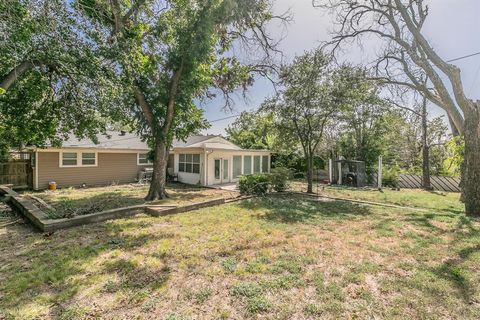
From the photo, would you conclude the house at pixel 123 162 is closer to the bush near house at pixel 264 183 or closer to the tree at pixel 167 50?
the tree at pixel 167 50

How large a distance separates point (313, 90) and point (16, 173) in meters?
15.6

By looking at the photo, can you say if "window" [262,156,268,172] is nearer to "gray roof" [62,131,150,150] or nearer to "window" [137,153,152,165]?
"window" [137,153,152,165]

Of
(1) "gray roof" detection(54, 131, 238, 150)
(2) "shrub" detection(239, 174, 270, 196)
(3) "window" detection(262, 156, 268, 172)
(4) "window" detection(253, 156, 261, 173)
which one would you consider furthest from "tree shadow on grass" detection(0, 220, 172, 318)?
(3) "window" detection(262, 156, 268, 172)

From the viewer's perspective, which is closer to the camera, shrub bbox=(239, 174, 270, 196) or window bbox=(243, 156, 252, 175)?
shrub bbox=(239, 174, 270, 196)

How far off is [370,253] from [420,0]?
10079 millimetres

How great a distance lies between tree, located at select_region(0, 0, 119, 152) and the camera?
5.47m

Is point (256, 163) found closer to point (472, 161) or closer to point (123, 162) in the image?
point (123, 162)

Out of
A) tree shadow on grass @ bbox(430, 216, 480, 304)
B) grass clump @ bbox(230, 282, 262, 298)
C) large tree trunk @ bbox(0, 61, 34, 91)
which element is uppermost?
large tree trunk @ bbox(0, 61, 34, 91)

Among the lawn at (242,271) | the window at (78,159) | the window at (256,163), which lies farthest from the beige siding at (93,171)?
the window at (256,163)

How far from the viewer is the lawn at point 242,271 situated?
119 inches

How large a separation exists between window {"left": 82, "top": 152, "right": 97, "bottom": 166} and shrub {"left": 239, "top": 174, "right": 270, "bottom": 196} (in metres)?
9.34

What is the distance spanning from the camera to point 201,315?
9.62ft

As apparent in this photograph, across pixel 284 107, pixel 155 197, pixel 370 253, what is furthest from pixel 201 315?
pixel 284 107

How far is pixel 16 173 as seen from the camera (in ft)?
41.3
